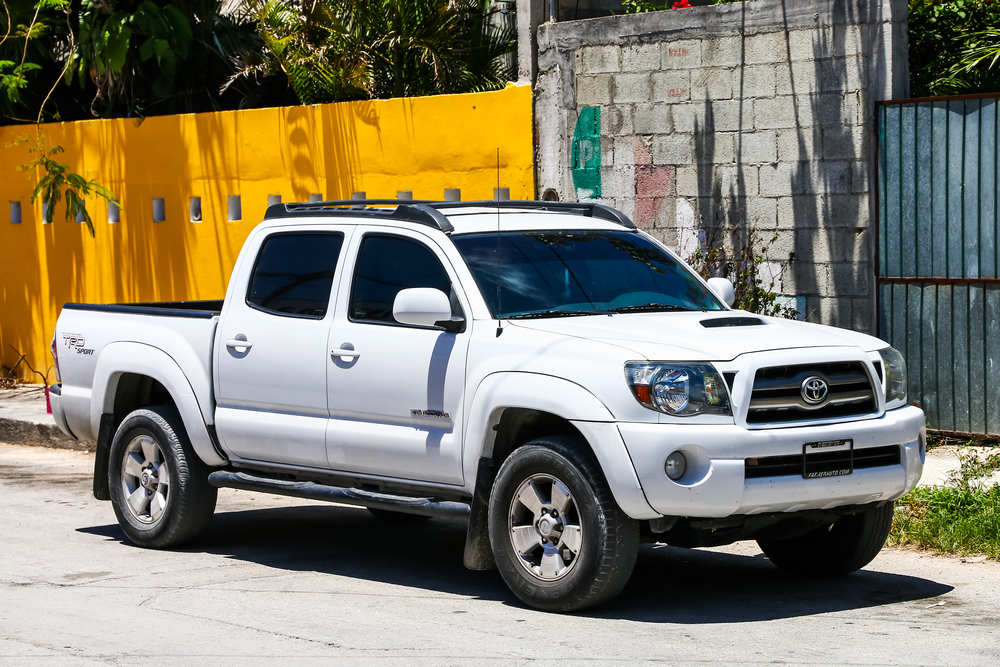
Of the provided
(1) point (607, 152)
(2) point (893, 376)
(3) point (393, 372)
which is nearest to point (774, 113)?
(1) point (607, 152)

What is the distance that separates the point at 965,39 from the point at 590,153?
3.37 m

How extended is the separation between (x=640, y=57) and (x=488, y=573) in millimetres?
6026

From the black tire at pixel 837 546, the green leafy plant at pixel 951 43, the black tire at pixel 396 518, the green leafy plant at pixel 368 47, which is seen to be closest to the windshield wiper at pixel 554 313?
the black tire at pixel 837 546

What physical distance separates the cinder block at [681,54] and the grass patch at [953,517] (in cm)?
448

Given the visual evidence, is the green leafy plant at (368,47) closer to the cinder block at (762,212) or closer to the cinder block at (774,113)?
the cinder block at (774,113)

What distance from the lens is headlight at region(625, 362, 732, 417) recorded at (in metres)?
6.25

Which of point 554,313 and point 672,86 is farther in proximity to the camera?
point 672,86

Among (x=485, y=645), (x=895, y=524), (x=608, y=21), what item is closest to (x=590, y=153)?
(x=608, y=21)

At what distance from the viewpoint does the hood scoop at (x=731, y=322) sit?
22.7ft

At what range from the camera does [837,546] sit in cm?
741

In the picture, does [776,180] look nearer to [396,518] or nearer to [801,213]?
[801,213]

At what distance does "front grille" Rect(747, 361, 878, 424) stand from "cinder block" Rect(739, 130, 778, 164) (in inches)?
205

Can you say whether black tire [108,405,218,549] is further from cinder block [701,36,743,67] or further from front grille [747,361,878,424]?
cinder block [701,36,743,67]

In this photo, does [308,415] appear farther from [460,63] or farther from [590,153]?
[460,63]
